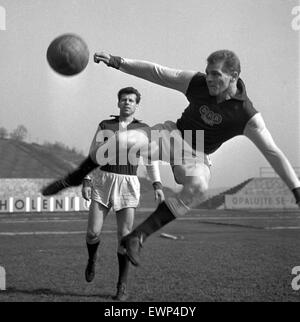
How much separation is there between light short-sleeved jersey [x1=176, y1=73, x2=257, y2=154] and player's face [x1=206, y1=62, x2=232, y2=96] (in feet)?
0.39

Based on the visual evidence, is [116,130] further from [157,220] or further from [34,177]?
[34,177]

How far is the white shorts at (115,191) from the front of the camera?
17.2ft

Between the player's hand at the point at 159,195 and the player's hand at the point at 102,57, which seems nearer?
the player's hand at the point at 102,57

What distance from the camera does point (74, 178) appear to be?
4855mm

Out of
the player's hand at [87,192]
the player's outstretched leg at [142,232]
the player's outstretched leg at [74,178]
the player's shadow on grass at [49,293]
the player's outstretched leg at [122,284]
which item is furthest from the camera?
the player's hand at [87,192]

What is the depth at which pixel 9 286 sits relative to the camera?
5.46 metres

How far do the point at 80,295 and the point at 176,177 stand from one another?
5.50ft

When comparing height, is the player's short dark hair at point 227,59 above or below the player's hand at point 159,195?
above

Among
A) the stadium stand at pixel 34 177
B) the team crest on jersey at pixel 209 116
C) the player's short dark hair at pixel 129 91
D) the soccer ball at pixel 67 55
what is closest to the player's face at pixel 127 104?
the player's short dark hair at pixel 129 91

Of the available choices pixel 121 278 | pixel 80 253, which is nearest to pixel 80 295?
pixel 121 278

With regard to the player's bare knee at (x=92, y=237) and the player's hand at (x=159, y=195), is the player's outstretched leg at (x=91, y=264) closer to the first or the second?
the player's bare knee at (x=92, y=237)

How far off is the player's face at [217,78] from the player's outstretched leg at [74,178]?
1.29 metres

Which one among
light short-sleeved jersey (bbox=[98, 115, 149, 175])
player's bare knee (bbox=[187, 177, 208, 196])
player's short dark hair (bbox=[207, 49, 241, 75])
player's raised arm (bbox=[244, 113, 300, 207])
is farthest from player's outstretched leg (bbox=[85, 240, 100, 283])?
player's short dark hair (bbox=[207, 49, 241, 75])

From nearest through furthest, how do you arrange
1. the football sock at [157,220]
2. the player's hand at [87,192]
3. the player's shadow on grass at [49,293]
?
the football sock at [157,220] < the player's shadow on grass at [49,293] < the player's hand at [87,192]
